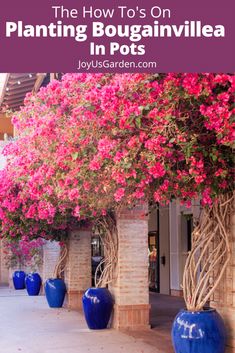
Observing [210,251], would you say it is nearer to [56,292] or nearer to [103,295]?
[103,295]

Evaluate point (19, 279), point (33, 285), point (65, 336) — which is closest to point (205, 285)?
point (65, 336)

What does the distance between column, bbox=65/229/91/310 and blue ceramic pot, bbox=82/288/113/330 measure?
12.7 ft

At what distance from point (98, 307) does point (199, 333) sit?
376cm

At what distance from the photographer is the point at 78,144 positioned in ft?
19.4

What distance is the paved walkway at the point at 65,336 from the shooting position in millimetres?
8117

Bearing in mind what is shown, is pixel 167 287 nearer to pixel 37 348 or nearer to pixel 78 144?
pixel 37 348

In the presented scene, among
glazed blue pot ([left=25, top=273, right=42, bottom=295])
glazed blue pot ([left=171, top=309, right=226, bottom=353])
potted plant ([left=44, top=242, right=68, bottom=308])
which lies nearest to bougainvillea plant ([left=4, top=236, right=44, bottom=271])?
glazed blue pot ([left=25, top=273, right=42, bottom=295])

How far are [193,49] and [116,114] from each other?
968 mm

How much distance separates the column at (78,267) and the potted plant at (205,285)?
22.8ft

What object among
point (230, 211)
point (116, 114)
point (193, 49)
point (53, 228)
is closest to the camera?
point (193, 49)

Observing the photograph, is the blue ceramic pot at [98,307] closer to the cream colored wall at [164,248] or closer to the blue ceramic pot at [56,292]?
the blue ceramic pot at [56,292]

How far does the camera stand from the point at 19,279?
66.5 ft

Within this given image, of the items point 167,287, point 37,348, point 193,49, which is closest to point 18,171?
point 37,348

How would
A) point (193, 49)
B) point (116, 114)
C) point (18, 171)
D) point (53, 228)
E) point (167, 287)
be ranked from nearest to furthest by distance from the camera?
point (193, 49)
point (116, 114)
point (18, 171)
point (53, 228)
point (167, 287)
